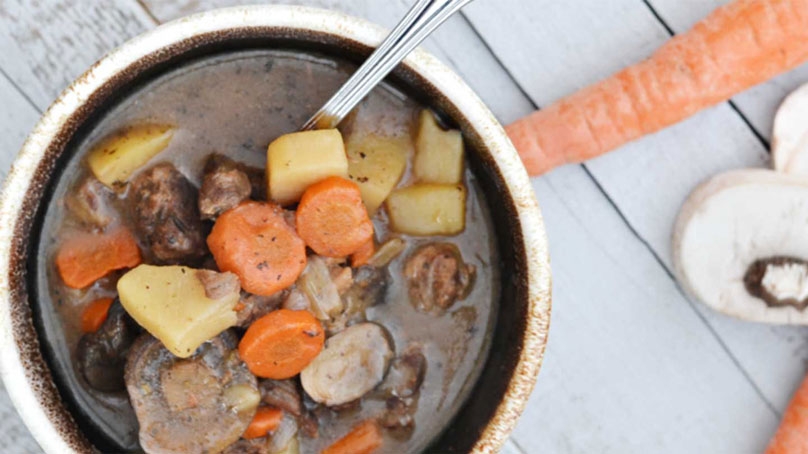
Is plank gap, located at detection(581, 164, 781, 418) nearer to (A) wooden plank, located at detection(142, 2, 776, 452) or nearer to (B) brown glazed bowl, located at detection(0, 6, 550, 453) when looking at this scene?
(A) wooden plank, located at detection(142, 2, 776, 452)

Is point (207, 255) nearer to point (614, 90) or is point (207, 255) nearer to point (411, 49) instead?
A: point (411, 49)

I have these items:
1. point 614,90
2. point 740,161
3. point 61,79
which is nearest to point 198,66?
point 61,79

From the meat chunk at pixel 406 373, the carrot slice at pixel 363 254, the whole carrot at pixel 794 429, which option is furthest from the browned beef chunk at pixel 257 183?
the whole carrot at pixel 794 429

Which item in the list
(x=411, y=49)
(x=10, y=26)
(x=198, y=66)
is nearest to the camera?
(x=411, y=49)

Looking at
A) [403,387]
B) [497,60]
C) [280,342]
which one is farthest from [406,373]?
[497,60]

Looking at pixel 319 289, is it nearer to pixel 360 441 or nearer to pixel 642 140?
pixel 360 441

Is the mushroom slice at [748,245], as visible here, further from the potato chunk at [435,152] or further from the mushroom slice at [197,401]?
the mushroom slice at [197,401]
